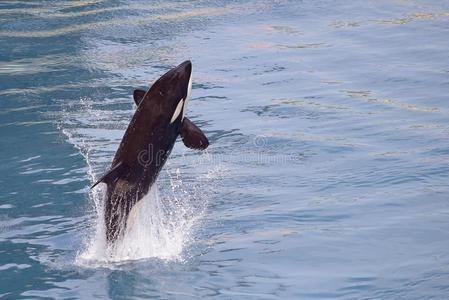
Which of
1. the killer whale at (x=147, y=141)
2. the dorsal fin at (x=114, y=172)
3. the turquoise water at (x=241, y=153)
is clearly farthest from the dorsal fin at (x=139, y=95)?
the turquoise water at (x=241, y=153)

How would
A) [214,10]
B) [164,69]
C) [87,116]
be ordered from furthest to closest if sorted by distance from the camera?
[214,10]
[164,69]
[87,116]

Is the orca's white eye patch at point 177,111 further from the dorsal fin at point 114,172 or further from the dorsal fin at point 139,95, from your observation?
the dorsal fin at point 114,172

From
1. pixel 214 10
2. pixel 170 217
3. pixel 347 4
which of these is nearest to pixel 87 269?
pixel 170 217

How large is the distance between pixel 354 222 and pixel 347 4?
7.26m

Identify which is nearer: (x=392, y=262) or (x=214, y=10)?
(x=392, y=262)

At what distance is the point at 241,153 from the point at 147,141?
95.4 inches

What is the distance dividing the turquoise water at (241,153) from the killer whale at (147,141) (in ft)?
1.17

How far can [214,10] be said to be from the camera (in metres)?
11.9

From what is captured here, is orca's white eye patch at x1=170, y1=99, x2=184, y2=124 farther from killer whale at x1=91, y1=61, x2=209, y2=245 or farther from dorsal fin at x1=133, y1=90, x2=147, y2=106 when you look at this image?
dorsal fin at x1=133, y1=90, x2=147, y2=106

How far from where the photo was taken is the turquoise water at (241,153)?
484 centimetres

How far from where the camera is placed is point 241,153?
272 inches

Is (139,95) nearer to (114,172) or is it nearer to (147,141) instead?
(147,141)

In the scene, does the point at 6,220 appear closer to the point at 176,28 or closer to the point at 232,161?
the point at 232,161

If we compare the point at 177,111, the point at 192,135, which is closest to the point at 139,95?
the point at 177,111
